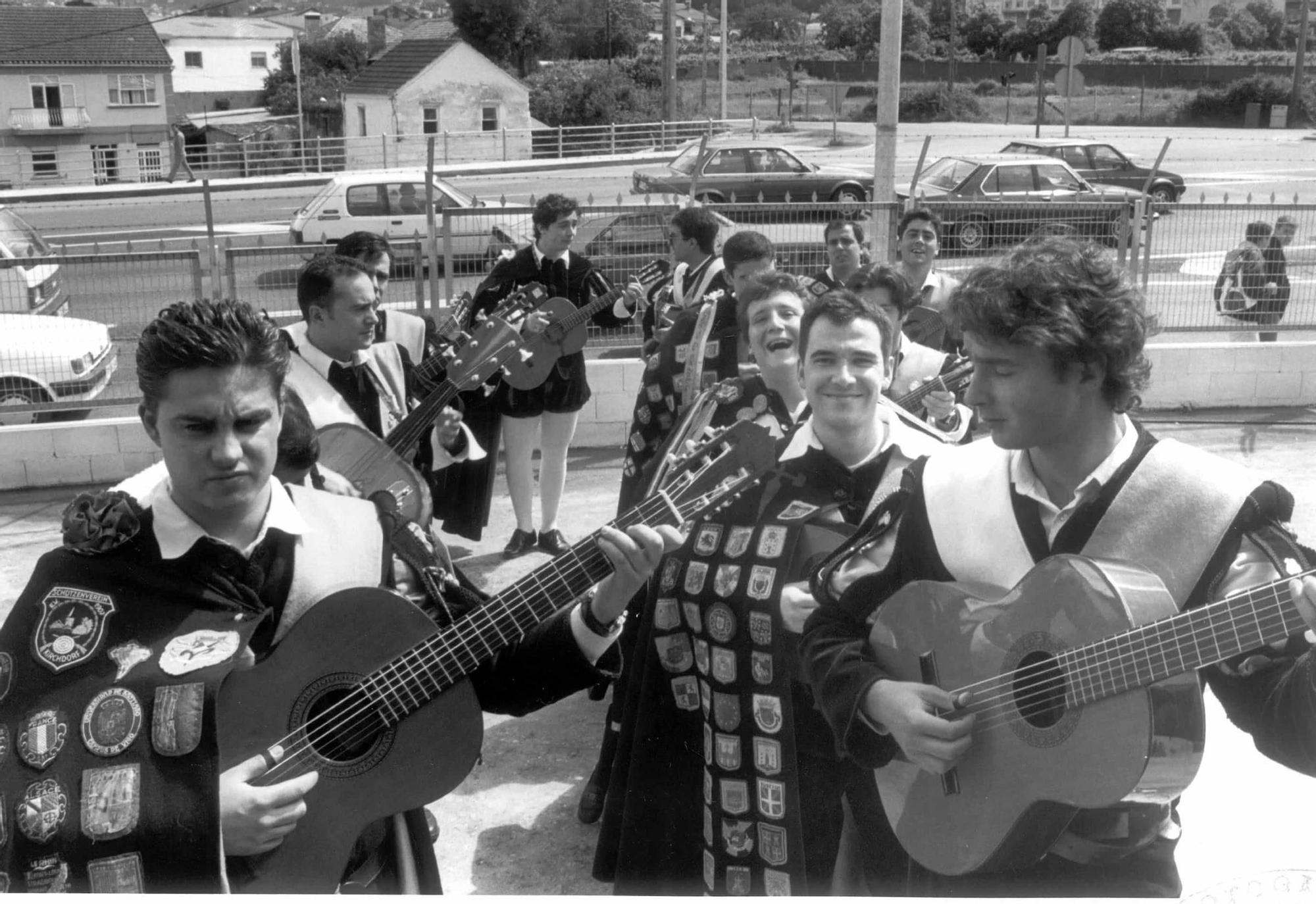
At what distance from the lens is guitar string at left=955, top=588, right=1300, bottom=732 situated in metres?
2.06

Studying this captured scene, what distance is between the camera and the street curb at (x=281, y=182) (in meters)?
29.7

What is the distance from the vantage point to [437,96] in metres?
52.3

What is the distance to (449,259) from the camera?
9766 mm

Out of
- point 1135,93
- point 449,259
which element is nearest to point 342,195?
point 449,259

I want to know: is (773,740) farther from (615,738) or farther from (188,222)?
(188,222)

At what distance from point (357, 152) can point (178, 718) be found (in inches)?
1683

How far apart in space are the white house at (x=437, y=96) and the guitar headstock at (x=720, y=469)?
49233 millimetres

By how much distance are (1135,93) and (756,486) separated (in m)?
55.3

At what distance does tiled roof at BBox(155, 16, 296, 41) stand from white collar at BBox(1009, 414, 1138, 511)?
9372 centimetres

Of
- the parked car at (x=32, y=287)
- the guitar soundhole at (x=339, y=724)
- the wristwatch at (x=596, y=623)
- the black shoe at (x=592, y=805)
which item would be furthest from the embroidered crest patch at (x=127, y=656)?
the parked car at (x=32, y=287)

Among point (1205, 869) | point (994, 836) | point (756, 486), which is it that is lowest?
point (1205, 869)

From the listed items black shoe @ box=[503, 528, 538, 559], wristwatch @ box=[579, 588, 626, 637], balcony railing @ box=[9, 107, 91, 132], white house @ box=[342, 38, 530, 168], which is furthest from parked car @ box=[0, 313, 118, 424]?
balcony railing @ box=[9, 107, 91, 132]

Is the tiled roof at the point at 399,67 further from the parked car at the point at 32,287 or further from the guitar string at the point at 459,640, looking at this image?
the guitar string at the point at 459,640

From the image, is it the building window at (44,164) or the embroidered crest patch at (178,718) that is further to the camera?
the building window at (44,164)
